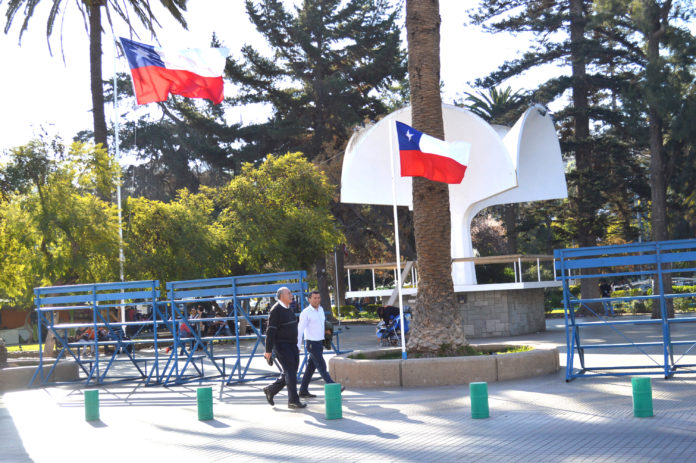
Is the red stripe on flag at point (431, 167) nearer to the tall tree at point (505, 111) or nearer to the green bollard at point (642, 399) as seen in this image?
the green bollard at point (642, 399)

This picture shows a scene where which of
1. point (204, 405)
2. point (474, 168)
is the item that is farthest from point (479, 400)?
point (474, 168)

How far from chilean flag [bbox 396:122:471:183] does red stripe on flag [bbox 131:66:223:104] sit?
28.1 ft

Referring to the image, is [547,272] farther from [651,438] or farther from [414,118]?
[651,438]

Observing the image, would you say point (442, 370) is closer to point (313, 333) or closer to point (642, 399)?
point (313, 333)

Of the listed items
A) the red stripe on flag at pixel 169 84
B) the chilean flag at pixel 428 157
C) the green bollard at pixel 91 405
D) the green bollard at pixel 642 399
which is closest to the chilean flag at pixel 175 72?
the red stripe on flag at pixel 169 84

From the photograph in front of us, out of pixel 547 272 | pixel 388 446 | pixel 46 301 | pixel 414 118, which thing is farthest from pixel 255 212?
pixel 547 272

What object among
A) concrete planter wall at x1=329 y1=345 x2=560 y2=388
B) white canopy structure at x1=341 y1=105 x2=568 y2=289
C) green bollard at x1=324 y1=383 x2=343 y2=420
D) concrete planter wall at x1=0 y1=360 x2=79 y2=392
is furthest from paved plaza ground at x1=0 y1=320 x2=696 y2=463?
white canopy structure at x1=341 y1=105 x2=568 y2=289

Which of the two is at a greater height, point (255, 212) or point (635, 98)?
point (635, 98)

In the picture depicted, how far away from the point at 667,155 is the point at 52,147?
23294 mm

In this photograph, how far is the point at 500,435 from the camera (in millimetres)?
8336

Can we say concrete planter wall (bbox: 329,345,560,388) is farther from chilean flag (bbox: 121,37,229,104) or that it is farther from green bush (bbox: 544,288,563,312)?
green bush (bbox: 544,288,563,312)

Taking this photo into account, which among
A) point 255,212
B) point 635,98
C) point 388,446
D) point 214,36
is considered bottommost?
point 388,446

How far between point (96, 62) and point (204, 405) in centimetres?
1858

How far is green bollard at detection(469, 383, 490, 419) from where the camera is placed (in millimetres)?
9320
